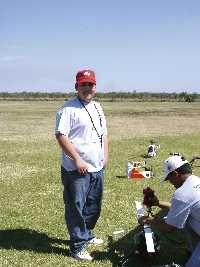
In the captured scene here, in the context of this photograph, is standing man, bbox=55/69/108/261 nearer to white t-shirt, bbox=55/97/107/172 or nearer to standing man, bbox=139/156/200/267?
white t-shirt, bbox=55/97/107/172

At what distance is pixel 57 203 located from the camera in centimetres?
1150

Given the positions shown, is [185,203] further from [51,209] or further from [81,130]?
[51,209]

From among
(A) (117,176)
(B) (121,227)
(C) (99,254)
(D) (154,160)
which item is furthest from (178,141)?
(C) (99,254)

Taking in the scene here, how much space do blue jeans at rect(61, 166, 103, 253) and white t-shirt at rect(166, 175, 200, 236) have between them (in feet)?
5.47

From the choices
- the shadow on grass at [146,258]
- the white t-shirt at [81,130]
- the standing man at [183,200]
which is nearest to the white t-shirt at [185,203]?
the standing man at [183,200]

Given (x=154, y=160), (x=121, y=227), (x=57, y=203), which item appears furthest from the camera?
(x=154, y=160)

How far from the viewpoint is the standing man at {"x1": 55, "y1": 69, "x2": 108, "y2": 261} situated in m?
7.32

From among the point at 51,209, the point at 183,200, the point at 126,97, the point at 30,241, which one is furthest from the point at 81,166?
the point at 126,97

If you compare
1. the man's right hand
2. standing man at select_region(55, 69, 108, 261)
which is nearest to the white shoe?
standing man at select_region(55, 69, 108, 261)

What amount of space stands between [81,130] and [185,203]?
2.07 m

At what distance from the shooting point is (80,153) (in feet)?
24.5

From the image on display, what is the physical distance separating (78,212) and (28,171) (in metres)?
8.78

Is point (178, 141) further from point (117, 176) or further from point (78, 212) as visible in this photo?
point (78, 212)

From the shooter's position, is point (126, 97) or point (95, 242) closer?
point (95, 242)
